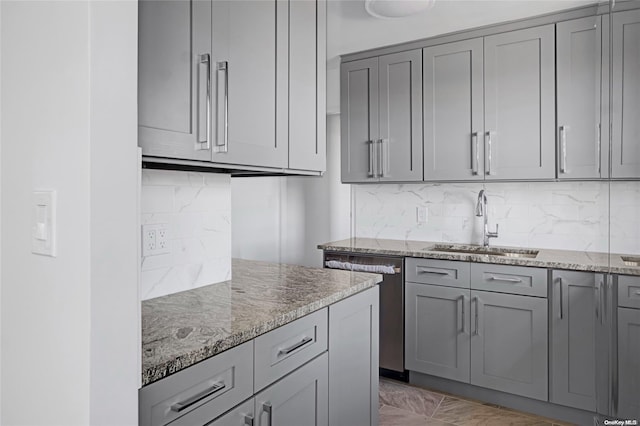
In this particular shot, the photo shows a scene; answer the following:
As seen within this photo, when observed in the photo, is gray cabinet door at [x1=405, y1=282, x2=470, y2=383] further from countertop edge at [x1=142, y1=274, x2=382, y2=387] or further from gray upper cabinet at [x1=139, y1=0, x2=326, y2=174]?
gray upper cabinet at [x1=139, y1=0, x2=326, y2=174]

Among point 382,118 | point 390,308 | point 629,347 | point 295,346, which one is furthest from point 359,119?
point 629,347

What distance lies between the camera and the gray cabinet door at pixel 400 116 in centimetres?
323

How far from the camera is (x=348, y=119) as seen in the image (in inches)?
140

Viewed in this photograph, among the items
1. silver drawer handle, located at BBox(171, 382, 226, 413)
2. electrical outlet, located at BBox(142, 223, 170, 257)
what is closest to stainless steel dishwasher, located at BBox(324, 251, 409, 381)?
electrical outlet, located at BBox(142, 223, 170, 257)

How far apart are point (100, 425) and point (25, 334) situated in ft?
1.06

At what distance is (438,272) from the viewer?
2891 mm

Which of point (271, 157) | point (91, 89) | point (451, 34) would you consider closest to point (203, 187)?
point (271, 157)

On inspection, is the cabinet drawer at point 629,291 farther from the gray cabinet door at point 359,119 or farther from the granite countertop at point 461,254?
the gray cabinet door at point 359,119

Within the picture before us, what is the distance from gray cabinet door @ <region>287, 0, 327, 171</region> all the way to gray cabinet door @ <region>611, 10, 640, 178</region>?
1.20 metres

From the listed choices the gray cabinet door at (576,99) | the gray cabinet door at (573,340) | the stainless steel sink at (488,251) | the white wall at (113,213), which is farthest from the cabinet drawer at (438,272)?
Result: the white wall at (113,213)

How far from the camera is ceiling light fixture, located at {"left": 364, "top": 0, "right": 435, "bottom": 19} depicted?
2.43m

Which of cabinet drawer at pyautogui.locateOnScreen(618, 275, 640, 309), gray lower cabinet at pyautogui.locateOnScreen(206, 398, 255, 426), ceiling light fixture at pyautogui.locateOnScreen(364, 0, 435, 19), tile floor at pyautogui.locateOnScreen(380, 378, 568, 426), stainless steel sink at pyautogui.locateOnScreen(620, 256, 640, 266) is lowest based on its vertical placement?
tile floor at pyautogui.locateOnScreen(380, 378, 568, 426)

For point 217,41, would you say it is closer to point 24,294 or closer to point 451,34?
point 24,294

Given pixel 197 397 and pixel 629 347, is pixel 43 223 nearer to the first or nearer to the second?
pixel 197 397
